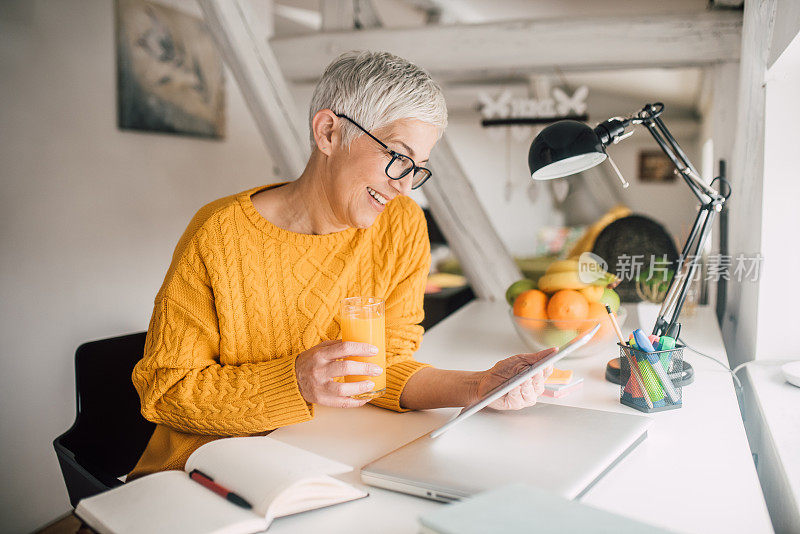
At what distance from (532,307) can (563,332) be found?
0.10 metres

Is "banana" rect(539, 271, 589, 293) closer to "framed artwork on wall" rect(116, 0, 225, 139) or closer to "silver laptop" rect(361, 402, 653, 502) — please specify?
"silver laptop" rect(361, 402, 653, 502)

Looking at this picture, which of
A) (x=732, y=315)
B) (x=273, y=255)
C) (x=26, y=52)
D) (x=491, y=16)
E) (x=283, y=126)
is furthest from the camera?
(x=491, y=16)

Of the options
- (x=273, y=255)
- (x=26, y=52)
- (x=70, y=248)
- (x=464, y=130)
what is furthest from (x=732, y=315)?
(x=464, y=130)

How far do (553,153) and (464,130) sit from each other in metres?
5.83

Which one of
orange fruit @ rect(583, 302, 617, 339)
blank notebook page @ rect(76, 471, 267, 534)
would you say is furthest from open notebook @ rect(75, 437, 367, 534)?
orange fruit @ rect(583, 302, 617, 339)

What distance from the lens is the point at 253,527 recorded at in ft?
2.44

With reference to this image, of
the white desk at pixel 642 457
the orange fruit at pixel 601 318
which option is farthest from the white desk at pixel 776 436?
the orange fruit at pixel 601 318

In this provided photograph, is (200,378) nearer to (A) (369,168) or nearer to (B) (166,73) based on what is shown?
(A) (369,168)

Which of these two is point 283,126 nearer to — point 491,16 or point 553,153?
point 553,153

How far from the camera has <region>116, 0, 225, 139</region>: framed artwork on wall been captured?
258 centimetres

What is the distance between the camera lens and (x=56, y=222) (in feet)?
7.80

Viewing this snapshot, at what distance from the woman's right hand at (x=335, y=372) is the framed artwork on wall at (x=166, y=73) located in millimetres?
2000

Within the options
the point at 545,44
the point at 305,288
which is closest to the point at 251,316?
the point at 305,288

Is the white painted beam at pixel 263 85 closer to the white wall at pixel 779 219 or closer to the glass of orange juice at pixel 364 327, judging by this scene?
the glass of orange juice at pixel 364 327
